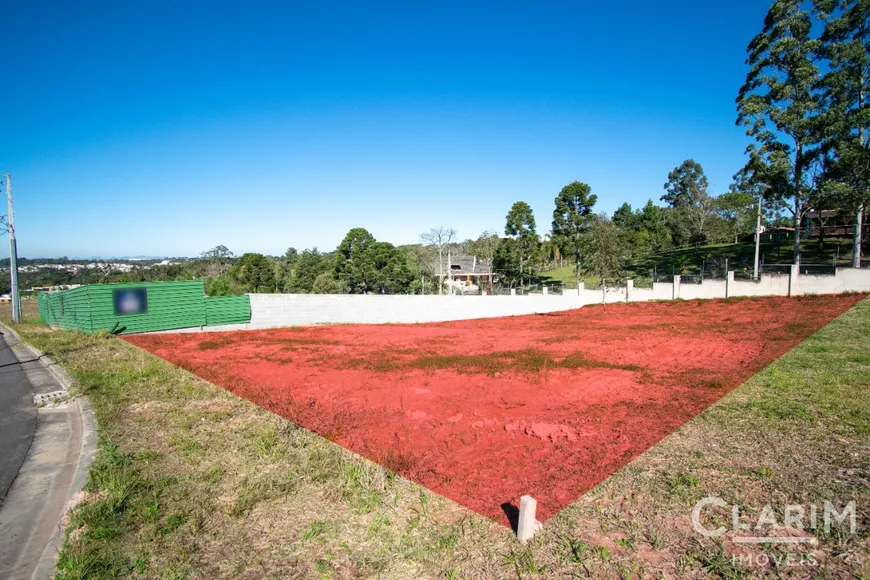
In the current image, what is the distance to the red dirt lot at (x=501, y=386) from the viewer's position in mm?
4930

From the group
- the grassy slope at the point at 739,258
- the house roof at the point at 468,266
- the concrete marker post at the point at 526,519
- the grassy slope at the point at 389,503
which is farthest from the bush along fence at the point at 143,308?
the house roof at the point at 468,266

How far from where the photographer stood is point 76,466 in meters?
4.85

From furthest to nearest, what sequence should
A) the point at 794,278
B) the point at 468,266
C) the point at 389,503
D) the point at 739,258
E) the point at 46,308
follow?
the point at 468,266
the point at 739,258
the point at 46,308
the point at 794,278
the point at 389,503

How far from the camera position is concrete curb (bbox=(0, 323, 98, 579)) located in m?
3.25

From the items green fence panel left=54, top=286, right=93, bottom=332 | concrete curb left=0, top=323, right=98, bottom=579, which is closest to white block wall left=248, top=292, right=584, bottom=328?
green fence panel left=54, top=286, right=93, bottom=332

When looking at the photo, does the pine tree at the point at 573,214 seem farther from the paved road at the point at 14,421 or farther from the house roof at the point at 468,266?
the paved road at the point at 14,421

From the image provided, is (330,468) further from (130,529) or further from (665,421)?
(665,421)

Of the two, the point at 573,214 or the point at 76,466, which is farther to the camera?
the point at 573,214

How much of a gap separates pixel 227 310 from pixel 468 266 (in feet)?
133

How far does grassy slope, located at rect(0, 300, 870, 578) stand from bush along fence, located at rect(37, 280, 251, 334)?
39.7 ft

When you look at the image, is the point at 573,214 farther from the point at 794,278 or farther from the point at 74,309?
the point at 74,309

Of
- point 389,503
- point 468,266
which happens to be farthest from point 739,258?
point 389,503

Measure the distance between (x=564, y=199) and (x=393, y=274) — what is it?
16902 mm

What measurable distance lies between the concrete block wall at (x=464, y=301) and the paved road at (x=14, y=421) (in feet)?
36.4
